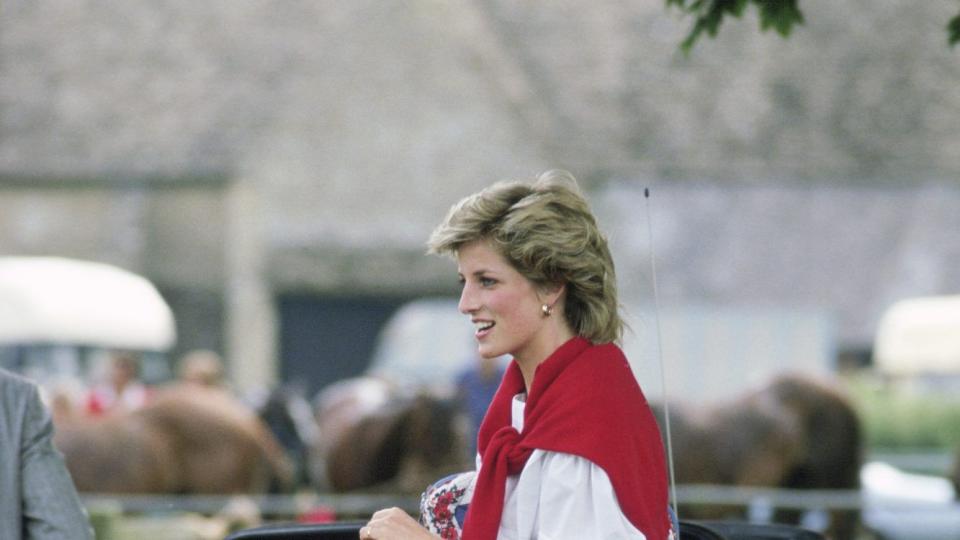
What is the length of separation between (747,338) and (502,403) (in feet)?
55.9

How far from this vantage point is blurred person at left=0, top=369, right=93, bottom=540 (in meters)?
3.54

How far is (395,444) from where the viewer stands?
12.0 metres

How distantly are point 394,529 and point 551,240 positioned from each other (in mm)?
603

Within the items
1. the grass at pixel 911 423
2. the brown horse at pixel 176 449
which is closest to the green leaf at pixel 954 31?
the brown horse at pixel 176 449

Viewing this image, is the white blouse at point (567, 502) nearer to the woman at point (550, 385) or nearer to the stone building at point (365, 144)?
the woman at point (550, 385)

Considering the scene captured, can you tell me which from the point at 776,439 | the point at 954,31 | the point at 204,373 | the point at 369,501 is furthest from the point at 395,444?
the point at 954,31

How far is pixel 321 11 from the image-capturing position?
30422mm

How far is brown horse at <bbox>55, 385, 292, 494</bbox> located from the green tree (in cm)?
724

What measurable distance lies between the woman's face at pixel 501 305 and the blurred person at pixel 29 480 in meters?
0.97

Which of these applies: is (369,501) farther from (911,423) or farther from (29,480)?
(911,423)

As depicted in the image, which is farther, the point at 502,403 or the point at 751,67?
the point at 751,67

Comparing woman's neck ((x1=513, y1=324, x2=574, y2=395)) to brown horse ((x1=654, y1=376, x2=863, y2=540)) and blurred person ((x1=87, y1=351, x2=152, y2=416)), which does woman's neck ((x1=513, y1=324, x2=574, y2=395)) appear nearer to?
brown horse ((x1=654, y1=376, x2=863, y2=540))

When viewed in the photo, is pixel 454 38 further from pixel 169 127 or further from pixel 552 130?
pixel 169 127

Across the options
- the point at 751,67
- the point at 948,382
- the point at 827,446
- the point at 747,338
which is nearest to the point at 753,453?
the point at 827,446
